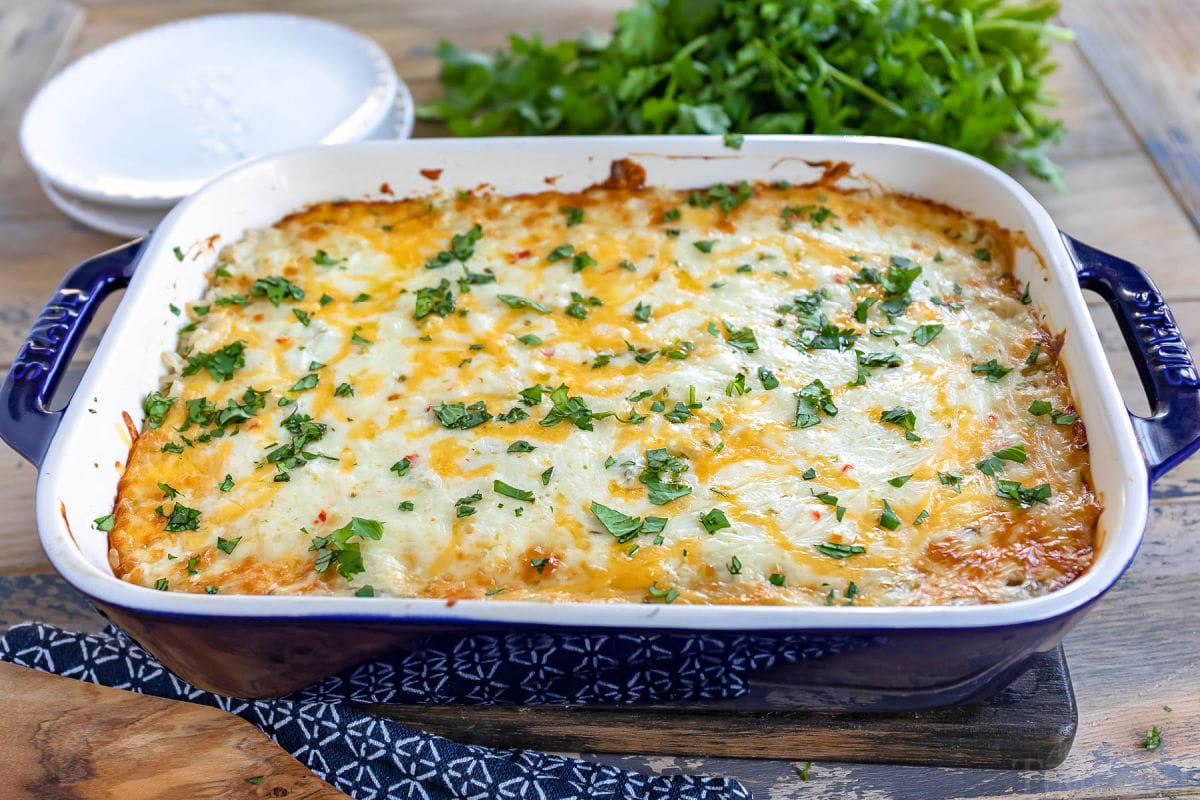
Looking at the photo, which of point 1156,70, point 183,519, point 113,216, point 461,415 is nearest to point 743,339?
point 461,415

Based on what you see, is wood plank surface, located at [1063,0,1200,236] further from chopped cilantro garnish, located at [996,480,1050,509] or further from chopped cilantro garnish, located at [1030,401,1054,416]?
chopped cilantro garnish, located at [996,480,1050,509]

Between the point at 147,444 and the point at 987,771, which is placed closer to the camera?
the point at 987,771

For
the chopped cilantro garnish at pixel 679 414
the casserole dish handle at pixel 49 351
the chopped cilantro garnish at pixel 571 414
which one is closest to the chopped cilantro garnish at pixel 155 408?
the casserole dish handle at pixel 49 351

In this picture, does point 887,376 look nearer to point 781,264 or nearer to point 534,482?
point 781,264

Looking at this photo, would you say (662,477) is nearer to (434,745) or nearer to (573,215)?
(434,745)

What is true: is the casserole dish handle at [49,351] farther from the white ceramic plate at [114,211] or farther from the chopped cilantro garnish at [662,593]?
the chopped cilantro garnish at [662,593]

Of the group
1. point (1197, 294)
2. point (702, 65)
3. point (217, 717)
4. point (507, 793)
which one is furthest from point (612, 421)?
Answer: point (1197, 294)
